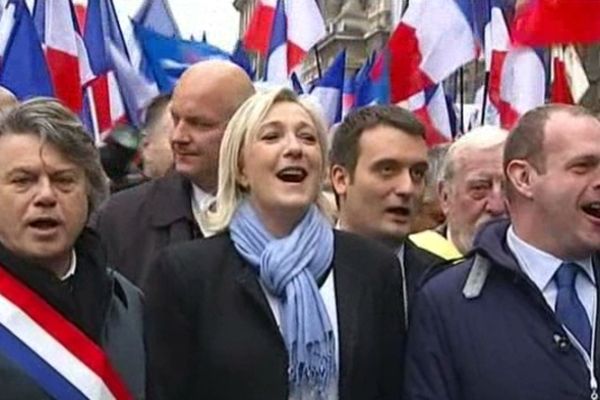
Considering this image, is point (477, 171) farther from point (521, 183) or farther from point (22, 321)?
point (22, 321)

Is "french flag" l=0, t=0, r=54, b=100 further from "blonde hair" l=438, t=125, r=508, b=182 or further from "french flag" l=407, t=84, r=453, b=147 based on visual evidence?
"french flag" l=407, t=84, r=453, b=147

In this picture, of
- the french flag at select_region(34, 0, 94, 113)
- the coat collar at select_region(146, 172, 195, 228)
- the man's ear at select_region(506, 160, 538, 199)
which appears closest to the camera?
the man's ear at select_region(506, 160, 538, 199)

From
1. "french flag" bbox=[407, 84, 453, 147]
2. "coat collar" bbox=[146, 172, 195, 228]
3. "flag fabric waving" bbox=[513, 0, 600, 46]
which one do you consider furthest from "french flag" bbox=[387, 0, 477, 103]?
"coat collar" bbox=[146, 172, 195, 228]

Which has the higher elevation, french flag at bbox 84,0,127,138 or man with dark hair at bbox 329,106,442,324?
french flag at bbox 84,0,127,138

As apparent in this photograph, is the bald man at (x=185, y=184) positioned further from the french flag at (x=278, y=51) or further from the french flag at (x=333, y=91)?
the french flag at (x=278, y=51)

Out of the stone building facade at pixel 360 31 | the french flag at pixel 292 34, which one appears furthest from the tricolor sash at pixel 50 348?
the stone building facade at pixel 360 31

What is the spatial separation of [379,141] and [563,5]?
505 centimetres

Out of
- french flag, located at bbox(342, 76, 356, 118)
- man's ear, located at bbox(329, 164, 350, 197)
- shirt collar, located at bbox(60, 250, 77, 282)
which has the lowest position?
shirt collar, located at bbox(60, 250, 77, 282)

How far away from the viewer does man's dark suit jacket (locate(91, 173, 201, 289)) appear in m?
5.11

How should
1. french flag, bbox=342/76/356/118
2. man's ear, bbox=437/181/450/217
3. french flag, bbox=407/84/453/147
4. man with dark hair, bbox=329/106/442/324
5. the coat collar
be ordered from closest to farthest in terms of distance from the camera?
man with dark hair, bbox=329/106/442/324 < the coat collar < man's ear, bbox=437/181/450/217 < french flag, bbox=407/84/453/147 < french flag, bbox=342/76/356/118

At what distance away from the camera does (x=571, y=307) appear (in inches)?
161

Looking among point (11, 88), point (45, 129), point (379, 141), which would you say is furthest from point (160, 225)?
point (11, 88)

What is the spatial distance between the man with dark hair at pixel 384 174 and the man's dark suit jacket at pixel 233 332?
70 cm

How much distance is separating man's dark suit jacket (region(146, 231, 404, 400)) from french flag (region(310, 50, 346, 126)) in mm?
8887
